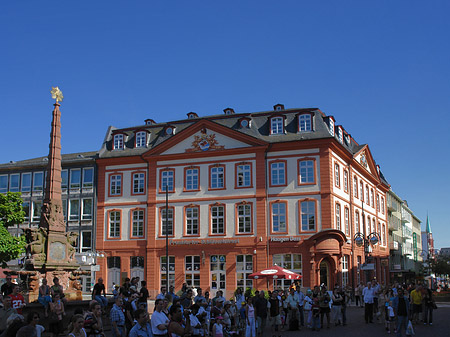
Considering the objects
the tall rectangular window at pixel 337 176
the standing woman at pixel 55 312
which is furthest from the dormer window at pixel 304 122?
the standing woman at pixel 55 312

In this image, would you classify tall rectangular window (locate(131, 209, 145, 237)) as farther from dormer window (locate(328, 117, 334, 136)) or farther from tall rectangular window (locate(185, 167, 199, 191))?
dormer window (locate(328, 117, 334, 136))

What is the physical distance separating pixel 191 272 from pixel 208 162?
8.23m

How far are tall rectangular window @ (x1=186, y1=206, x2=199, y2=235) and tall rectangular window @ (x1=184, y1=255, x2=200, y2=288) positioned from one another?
6.07ft

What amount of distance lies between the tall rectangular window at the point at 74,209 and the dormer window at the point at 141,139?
22.8 ft

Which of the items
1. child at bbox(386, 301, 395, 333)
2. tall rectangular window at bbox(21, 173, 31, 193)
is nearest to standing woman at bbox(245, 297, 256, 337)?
child at bbox(386, 301, 395, 333)

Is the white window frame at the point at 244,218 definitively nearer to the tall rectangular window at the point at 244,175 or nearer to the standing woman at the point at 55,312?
the tall rectangular window at the point at 244,175

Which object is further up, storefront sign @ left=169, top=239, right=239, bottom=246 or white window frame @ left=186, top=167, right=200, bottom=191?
white window frame @ left=186, top=167, right=200, bottom=191

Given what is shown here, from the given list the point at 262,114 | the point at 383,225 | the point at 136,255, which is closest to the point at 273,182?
the point at 262,114

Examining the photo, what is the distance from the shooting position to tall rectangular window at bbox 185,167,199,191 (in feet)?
140

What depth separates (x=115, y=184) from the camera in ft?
149

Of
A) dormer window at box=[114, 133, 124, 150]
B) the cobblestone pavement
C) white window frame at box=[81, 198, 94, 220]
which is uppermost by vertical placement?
dormer window at box=[114, 133, 124, 150]

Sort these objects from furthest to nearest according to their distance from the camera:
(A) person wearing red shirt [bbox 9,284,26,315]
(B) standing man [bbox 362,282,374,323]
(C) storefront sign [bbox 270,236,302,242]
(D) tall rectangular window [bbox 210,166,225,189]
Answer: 1. (D) tall rectangular window [bbox 210,166,225,189]
2. (C) storefront sign [bbox 270,236,302,242]
3. (B) standing man [bbox 362,282,374,323]
4. (A) person wearing red shirt [bbox 9,284,26,315]

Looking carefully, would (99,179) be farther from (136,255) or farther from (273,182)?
(273,182)

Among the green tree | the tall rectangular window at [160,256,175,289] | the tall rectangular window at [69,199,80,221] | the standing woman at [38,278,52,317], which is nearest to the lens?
the standing woman at [38,278,52,317]
